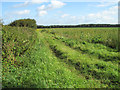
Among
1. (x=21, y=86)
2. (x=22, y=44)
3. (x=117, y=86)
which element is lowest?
(x=117, y=86)

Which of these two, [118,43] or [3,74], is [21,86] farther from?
[118,43]

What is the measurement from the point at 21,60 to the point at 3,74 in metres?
1.47

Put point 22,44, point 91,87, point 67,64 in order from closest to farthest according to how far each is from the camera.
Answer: point 91,87, point 22,44, point 67,64

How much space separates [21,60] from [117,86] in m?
4.15

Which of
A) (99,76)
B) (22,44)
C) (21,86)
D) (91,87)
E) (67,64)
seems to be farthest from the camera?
(67,64)

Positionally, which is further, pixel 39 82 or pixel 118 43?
pixel 118 43

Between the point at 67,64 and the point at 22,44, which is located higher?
the point at 22,44

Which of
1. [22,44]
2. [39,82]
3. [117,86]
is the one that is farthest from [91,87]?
[22,44]

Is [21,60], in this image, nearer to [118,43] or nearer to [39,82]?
[39,82]

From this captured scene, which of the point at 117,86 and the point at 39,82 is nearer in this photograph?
the point at 39,82

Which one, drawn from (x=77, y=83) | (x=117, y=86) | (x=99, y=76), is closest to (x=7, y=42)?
(x=77, y=83)

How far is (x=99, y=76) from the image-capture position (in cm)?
601

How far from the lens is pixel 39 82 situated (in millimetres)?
4375

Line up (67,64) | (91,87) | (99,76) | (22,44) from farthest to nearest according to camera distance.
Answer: (67,64), (22,44), (99,76), (91,87)
